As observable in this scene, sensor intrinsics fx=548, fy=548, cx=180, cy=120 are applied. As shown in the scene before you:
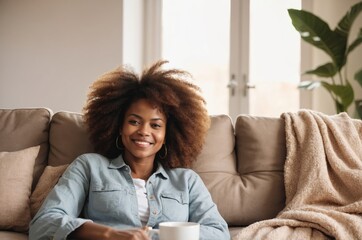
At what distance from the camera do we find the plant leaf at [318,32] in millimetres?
3494

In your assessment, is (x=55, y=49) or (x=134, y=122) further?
(x=55, y=49)

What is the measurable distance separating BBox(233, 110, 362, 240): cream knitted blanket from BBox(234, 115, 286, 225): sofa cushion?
6 centimetres

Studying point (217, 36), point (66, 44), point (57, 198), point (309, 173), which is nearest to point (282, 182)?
point (309, 173)

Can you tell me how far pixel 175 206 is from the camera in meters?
1.94

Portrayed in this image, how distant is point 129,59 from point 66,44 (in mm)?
498

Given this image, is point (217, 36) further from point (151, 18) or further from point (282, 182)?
point (282, 182)

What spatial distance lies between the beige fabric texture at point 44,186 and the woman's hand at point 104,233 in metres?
0.53

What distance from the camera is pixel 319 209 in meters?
2.06

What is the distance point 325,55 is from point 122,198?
2479mm

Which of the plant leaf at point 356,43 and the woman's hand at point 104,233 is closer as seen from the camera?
the woman's hand at point 104,233

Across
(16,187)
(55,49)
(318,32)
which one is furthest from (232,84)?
(16,187)

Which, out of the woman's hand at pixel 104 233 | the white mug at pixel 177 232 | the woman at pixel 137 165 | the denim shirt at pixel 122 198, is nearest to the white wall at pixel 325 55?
the woman at pixel 137 165

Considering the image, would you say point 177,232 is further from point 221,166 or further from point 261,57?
point 261,57

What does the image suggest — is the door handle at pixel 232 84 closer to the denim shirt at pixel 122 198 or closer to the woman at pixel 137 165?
the woman at pixel 137 165
